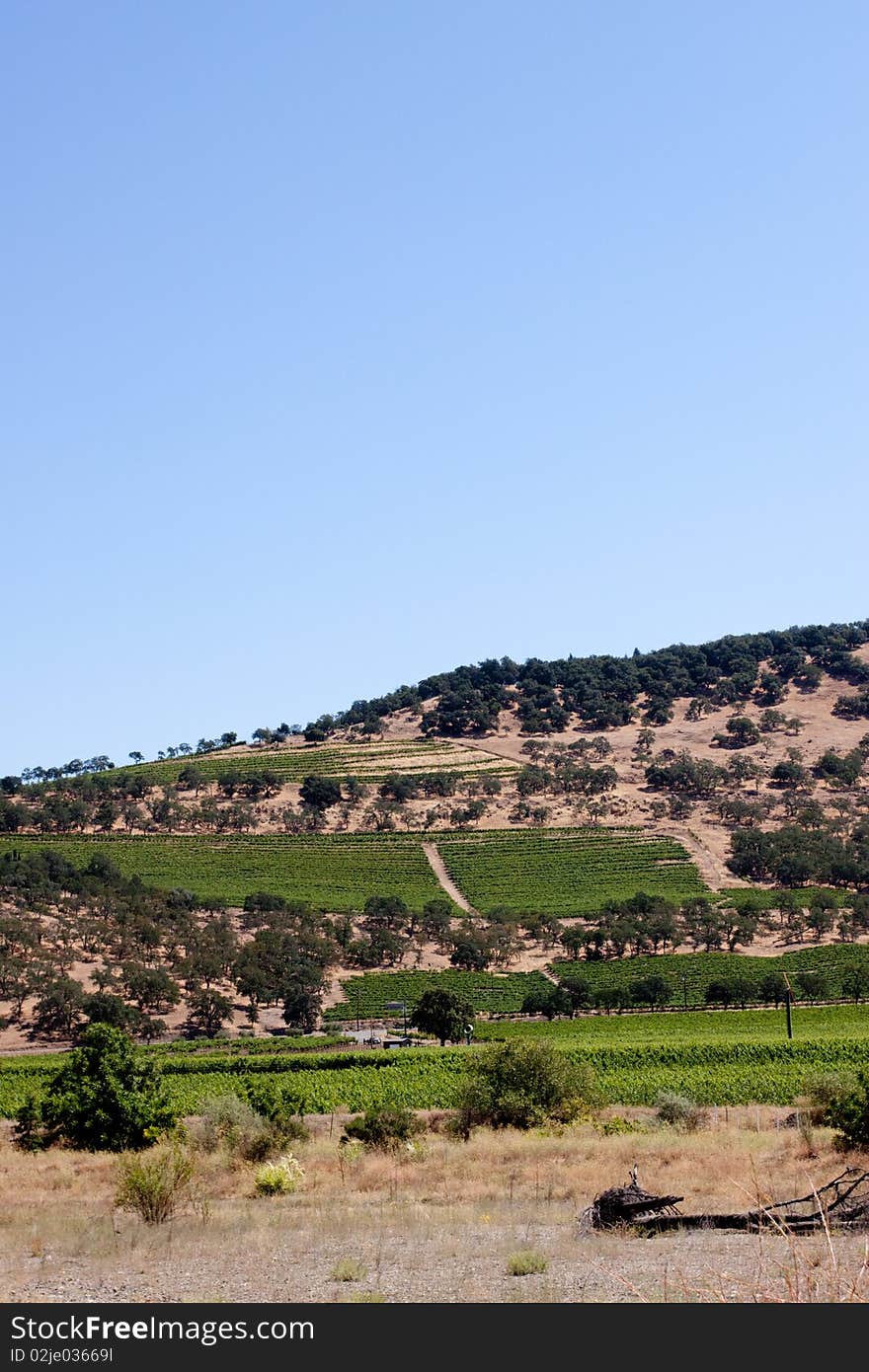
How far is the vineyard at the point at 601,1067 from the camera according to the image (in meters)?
50.7

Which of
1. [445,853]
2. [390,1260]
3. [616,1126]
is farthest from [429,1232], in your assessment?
[445,853]

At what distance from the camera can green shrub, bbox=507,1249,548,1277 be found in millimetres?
19203

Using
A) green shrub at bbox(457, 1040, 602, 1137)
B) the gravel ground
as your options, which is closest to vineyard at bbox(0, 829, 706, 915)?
green shrub at bbox(457, 1040, 602, 1137)

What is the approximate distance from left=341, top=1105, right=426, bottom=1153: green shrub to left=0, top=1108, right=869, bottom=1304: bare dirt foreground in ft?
3.94

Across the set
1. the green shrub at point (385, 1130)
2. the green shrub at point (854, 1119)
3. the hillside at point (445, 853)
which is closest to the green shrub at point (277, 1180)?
the green shrub at point (385, 1130)

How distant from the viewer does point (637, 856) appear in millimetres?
132625

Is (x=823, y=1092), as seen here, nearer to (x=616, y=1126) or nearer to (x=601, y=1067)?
(x=616, y=1126)

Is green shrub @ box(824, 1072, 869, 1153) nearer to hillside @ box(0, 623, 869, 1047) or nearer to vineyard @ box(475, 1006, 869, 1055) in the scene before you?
vineyard @ box(475, 1006, 869, 1055)

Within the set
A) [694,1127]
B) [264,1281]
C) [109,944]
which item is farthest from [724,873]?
[264,1281]

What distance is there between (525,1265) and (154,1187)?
1014cm

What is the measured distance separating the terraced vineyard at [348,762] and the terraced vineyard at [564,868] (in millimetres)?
30026

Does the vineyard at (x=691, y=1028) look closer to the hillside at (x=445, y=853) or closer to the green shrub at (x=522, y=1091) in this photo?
the hillside at (x=445, y=853)
